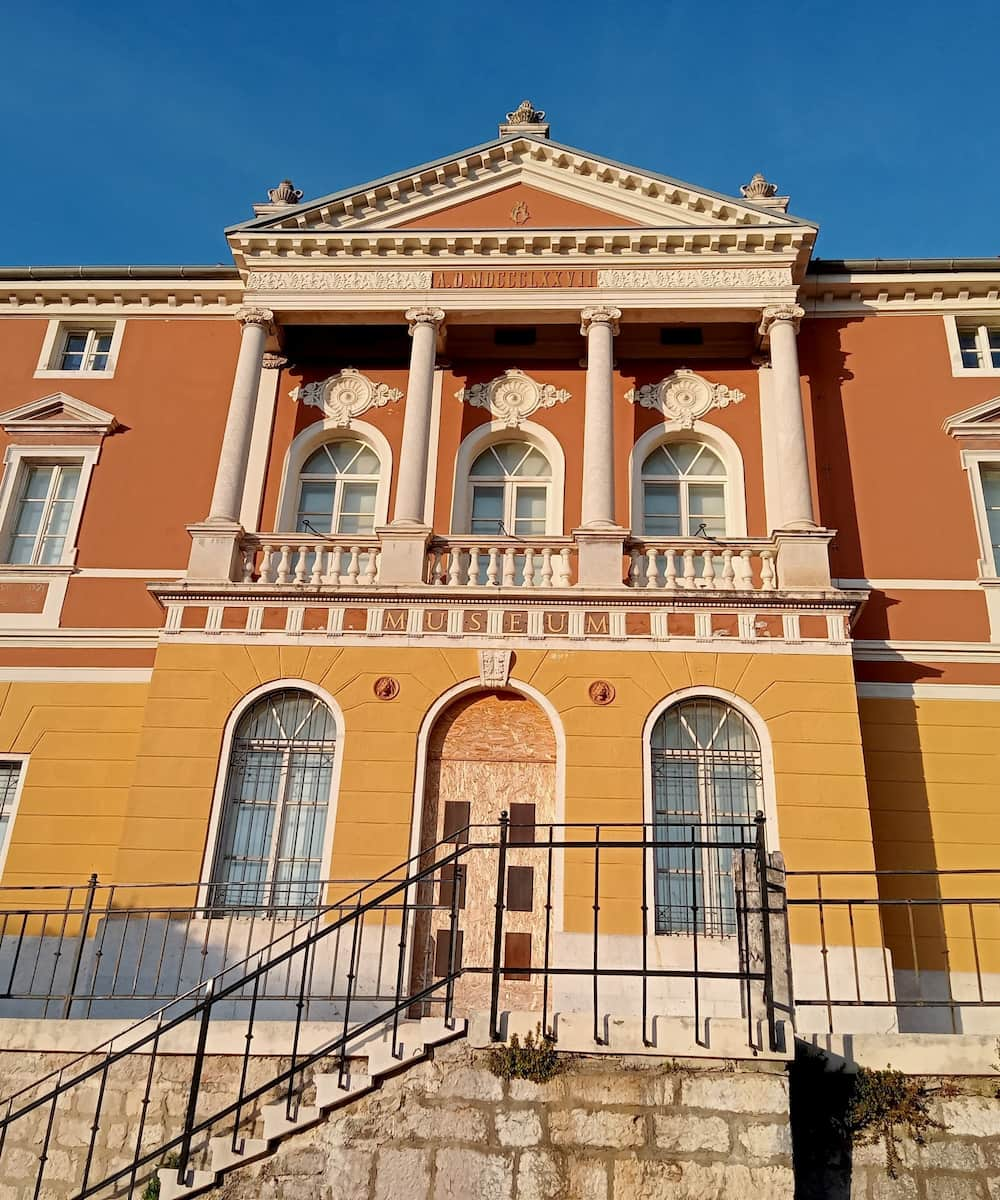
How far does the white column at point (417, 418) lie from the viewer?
1409 centimetres

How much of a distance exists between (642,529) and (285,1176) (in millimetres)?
10045

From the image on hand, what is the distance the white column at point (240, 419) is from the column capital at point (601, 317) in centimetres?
438

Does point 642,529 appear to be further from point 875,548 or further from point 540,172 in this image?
point 540,172

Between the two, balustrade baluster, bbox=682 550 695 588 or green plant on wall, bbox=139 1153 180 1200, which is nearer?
green plant on wall, bbox=139 1153 180 1200

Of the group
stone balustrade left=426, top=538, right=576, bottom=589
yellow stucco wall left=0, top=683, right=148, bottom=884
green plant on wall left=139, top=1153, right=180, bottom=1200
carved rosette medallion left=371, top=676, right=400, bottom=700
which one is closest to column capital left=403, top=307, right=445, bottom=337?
stone balustrade left=426, top=538, right=576, bottom=589

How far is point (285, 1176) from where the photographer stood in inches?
263

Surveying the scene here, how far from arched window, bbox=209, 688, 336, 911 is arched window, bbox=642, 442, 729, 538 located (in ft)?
17.6

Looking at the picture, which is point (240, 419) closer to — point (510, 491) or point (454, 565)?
point (454, 565)

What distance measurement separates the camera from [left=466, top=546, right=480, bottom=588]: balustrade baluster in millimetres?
13539

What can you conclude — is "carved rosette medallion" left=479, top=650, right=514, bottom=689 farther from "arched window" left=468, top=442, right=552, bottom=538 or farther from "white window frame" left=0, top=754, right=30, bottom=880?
"white window frame" left=0, top=754, right=30, bottom=880

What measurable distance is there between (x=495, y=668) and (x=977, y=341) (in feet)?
29.4

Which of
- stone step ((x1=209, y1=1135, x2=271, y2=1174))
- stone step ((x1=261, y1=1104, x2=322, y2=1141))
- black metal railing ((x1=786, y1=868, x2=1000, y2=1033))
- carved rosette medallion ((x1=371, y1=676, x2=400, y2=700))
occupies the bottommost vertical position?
stone step ((x1=209, y1=1135, x2=271, y2=1174))

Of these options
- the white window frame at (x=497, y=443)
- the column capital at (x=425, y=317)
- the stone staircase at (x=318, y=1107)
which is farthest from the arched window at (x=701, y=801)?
the column capital at (x=425, y=317)

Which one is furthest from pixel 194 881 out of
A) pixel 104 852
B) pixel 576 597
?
pixel 576 597
